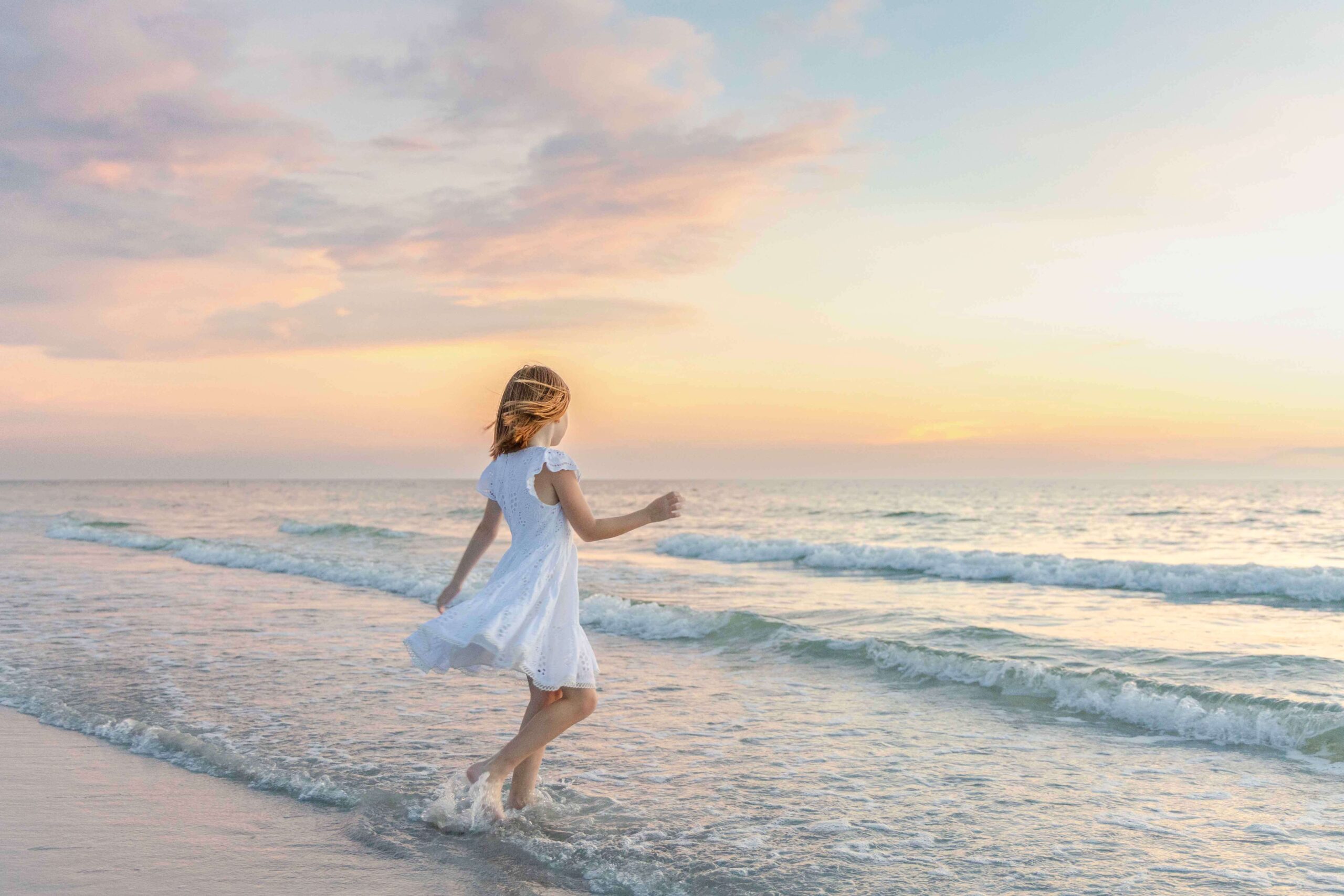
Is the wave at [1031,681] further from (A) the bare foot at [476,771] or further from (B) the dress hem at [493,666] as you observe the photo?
(B) the dress hem at [493,666]

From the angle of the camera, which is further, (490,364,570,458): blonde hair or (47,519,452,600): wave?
(47,519,452,600): wave

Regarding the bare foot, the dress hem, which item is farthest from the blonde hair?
the bare foot

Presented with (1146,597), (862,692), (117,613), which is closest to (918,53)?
(1146,597)

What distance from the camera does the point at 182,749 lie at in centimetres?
579

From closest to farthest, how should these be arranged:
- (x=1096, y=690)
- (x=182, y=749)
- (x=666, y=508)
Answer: (x=666, y=508) → (x=182, y=749) → (x=1096, y=690)

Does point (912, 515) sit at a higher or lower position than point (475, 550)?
lower

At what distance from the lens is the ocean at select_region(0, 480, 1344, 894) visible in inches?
167

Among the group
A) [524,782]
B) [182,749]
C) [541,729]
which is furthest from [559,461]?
[182,749]

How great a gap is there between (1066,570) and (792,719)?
43.2 feet

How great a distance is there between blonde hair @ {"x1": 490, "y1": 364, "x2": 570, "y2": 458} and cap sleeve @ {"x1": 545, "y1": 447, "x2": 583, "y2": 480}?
0.14 m

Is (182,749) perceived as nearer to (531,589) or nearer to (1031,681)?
(531,589)

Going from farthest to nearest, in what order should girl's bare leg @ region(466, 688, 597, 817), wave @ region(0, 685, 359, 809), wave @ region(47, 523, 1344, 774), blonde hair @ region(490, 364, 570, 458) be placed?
wave @ region(47, 523, 1344, 774) → wave @ region(0, 685, 359, 809) → girl's bare leg @ region(466, 688, 597, 817) → blonde hair @ region(490, 364, 570, 458)

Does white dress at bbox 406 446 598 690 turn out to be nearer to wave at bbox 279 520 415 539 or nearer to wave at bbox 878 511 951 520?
wave at bbox 279 520 415 539

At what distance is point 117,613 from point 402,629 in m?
3.81
